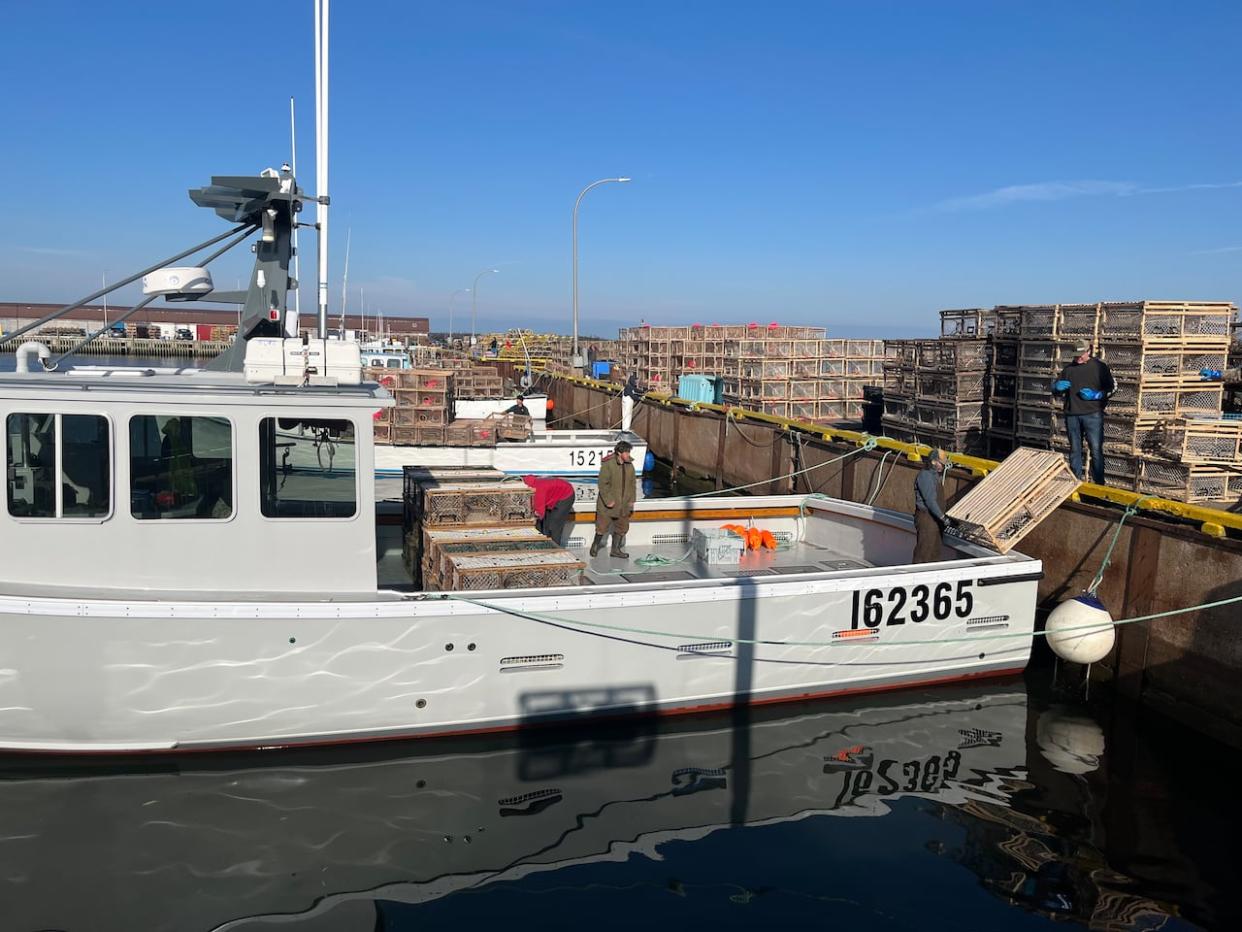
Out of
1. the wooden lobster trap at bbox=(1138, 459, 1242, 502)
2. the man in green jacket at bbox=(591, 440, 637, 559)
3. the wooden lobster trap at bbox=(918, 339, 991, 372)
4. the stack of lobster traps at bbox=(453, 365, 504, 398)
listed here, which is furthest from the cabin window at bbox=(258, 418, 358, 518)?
the stack of lobster traps at bbox=(453, 365, 504, 398)

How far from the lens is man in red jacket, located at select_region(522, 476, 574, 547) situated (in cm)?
1020

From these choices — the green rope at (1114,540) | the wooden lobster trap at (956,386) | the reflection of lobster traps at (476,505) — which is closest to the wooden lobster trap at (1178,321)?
the wooden lobster trap at (956,386)

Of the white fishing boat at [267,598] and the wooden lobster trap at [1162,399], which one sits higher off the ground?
the wooden lobster trap at [1162,399]

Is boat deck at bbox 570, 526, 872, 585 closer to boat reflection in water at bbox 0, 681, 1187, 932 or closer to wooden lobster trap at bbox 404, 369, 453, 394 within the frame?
boat reflection in water at bbox 0, 681, 1187, 932

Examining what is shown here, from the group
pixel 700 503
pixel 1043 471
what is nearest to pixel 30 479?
pixel 700 503

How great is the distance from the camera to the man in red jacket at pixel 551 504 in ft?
33.4

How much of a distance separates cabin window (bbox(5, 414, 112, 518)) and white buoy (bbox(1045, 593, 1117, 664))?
8.37 metres

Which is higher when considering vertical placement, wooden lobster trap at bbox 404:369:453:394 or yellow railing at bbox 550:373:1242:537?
wooden lobster trap at bbox 404:369:453:394

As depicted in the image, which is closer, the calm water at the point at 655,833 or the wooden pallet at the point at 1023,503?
the calm water at the point at 655,833

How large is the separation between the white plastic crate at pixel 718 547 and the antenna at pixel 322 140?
504cm

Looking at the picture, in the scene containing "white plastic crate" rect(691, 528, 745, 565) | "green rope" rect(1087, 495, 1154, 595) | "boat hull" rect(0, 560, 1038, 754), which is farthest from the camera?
"white plastic crate" rect(691, 528, 745, 565)

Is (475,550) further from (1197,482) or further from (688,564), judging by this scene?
(1197,482)

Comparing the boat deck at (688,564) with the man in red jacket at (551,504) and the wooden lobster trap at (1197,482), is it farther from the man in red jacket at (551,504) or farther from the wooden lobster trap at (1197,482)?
the wooden lobster trap at (1197,482)

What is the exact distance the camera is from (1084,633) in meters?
8.52
